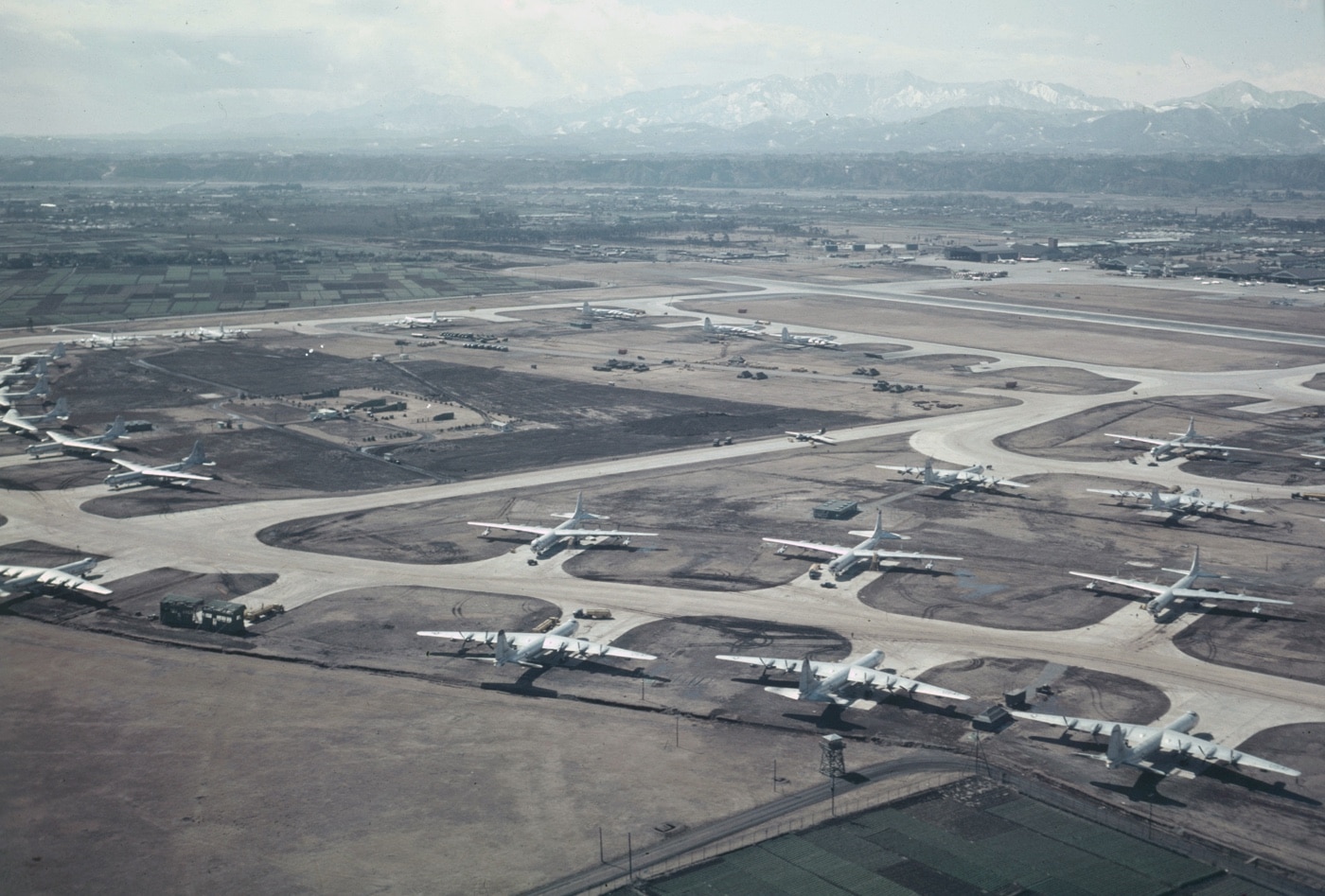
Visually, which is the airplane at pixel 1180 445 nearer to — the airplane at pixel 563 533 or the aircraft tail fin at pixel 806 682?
the airplane at pixel 563 533

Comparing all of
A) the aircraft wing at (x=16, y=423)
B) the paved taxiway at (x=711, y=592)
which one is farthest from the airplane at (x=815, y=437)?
the aircraft wing at (x=16, y=423)

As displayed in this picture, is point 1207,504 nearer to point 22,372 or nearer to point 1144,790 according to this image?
point 1144,790

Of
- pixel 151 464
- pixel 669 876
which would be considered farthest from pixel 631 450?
pixel 669 876

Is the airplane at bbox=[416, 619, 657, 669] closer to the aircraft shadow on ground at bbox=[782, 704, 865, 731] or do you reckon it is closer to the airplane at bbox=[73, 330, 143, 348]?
the aircraft shadow on ground at bbox=[782, 704, 865, 731]

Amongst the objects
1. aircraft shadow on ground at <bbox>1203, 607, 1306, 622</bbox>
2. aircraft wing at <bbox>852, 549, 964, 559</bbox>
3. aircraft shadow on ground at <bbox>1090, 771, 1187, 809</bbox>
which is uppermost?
aircraft wing at <bbox>852, 549, 964, 559</bbox>

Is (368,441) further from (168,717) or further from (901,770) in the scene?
(901,770)

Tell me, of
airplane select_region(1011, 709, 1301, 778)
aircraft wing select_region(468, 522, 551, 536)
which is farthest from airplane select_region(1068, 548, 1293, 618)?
aircraft wing select_region(468, 522, 551, 536)

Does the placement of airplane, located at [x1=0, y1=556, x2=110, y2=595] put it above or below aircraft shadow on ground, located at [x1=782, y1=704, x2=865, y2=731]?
above
